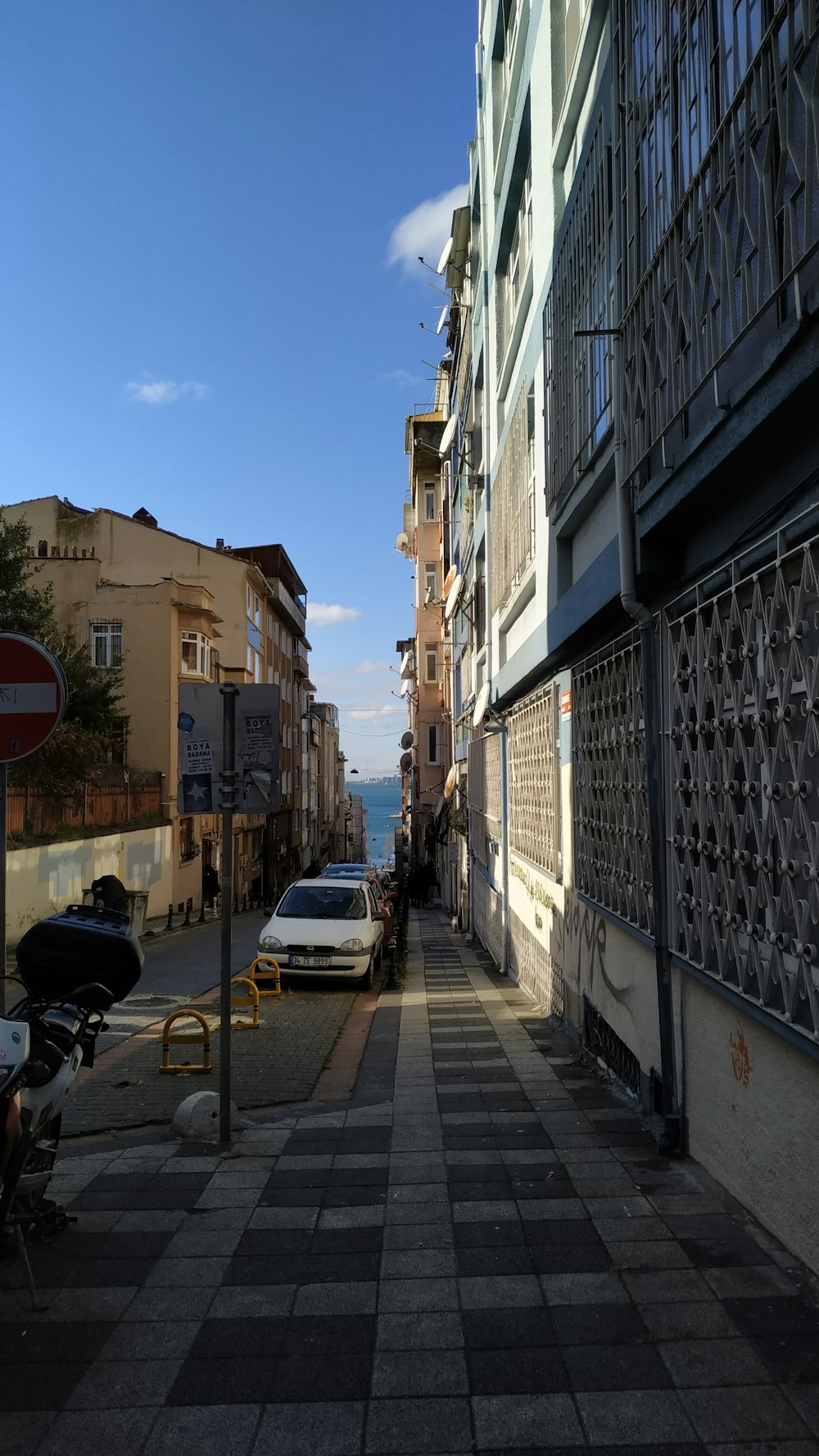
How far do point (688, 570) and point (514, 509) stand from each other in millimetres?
8493

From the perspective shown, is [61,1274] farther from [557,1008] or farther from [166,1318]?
[557,1008]

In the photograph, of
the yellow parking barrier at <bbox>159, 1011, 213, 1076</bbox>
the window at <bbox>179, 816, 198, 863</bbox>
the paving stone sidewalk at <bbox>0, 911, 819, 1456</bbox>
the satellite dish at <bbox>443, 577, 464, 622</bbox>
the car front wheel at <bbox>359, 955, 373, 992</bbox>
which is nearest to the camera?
the paving stone sidewalk at <bbox>0, 911, 819, 1456</bbox>

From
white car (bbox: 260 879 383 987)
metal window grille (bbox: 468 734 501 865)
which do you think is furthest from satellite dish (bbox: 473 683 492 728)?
white car (bbox: 260 879 383 987)

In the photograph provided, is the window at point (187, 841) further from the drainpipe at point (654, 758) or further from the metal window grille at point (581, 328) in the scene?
the drainpipe at point (654, 758)

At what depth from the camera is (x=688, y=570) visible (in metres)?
5.75

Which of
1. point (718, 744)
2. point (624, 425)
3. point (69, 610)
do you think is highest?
point (69, 610)

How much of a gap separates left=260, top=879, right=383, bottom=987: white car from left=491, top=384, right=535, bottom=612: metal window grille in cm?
492

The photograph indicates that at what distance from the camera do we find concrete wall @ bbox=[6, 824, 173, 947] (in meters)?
18.8

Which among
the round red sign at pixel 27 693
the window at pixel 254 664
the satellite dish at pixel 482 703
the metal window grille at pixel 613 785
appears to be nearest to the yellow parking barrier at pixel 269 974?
the metal window grille at pixel 613 785

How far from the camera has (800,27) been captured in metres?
3.66

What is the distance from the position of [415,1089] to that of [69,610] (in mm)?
28538

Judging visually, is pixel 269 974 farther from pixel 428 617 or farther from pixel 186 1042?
pixel 428 617

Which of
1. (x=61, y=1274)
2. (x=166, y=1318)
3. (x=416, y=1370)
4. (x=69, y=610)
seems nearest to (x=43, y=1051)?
(x=61, y=1274)

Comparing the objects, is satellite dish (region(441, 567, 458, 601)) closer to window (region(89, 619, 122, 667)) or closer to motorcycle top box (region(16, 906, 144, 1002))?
window (region(89, 619, 122, 667))
